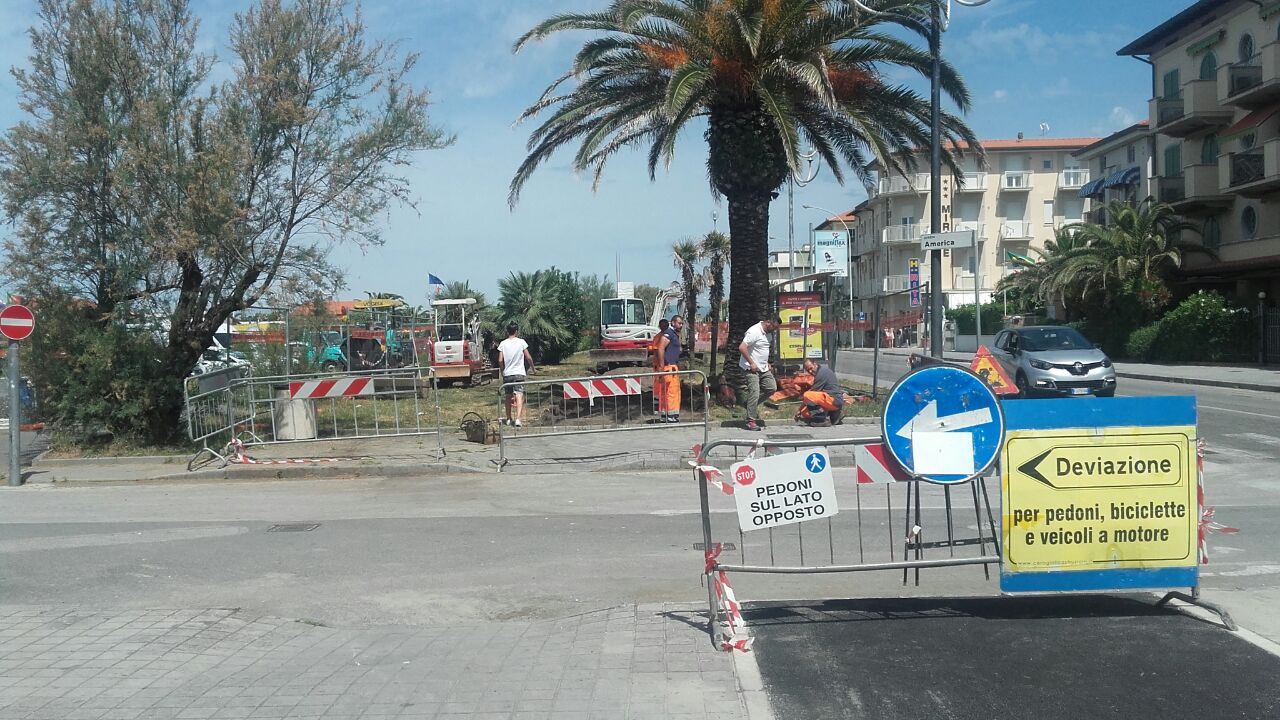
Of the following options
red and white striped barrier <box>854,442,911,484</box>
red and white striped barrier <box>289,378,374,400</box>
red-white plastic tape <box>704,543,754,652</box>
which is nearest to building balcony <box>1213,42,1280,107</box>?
red and white striped barrier <box>289,378,374,400</box>

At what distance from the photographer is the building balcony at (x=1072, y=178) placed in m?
64.0

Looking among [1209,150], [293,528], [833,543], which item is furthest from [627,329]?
[833,543]

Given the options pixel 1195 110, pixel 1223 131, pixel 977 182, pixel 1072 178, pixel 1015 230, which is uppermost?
pixel 1072 178

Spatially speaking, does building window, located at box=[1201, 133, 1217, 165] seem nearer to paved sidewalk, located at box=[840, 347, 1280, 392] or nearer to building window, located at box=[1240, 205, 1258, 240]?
building window, located at box=[1240, 205, 1258, 240]

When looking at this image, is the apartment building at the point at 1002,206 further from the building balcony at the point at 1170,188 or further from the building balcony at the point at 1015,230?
the building balcony at the point at 1170,188

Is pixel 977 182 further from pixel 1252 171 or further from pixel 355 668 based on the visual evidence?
pixel 355 668

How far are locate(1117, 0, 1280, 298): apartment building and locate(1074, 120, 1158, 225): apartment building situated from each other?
2199 mm

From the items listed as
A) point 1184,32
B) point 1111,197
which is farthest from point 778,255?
point 1184,32

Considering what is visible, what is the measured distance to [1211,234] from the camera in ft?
125

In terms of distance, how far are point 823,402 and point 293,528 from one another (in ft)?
29.4

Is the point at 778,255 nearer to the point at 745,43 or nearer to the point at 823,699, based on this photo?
the point at 745,43

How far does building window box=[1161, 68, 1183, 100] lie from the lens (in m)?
38.8

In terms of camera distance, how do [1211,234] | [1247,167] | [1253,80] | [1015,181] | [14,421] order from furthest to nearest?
[1015,181], [1211,234], [1247,167], [1253,80], [14,421]

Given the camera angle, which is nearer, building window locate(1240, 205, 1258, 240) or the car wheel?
the car wheel
